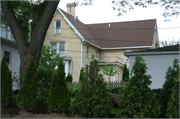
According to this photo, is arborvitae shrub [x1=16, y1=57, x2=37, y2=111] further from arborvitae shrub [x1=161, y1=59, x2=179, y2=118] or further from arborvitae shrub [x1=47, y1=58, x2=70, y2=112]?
arborvitae shrub [x1=161, y1=59, x2=179, y2=118]

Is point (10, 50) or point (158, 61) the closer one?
point (158, 61)

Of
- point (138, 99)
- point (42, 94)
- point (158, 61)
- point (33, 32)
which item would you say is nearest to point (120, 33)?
point (158, 61)

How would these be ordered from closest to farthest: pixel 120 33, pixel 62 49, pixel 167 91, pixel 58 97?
pixel 167 91
pixel 58 97
pixel 62 49
pixel 120 33

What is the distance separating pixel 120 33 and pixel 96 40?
4.19m

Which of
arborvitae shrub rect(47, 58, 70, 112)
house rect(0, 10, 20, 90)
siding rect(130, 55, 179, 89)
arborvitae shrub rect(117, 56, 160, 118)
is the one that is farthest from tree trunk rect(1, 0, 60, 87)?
siding rect(130, 55, 179, 89)

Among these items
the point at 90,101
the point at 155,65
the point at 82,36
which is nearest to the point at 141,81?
the point at 90,101

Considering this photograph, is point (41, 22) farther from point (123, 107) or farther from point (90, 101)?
point (123, 107)

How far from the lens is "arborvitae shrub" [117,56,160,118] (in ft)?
23.3

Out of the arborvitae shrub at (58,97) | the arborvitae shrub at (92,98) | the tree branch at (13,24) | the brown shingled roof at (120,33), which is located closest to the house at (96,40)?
the brown shingled roof at (120,33)

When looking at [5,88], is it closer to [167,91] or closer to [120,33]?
[167,91]

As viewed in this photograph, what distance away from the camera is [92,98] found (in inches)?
307

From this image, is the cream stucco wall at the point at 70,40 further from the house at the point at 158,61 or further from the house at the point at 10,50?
the house at the point at 158,61

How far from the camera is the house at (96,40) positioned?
27.5 meters

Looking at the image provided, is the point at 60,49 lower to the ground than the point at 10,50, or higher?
higher
